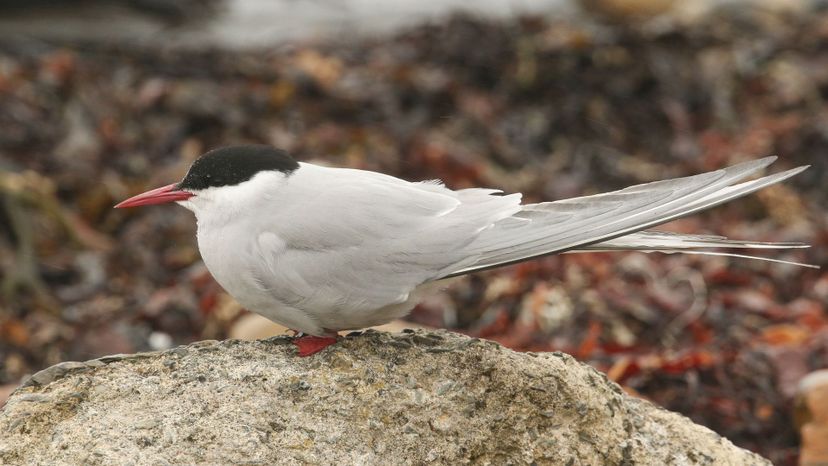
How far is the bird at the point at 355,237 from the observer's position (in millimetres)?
2963

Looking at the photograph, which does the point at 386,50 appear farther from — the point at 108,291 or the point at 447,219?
the point at 447,219

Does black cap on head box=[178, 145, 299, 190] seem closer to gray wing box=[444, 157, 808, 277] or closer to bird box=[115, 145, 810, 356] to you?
bird box=[115, 145, 810, 356]

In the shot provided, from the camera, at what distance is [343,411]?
2904 millimetres

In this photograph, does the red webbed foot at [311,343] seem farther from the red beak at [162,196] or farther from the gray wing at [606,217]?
the red beak at [162,196]

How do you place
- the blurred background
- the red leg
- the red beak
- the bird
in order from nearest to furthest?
the bird
the red leg
the red beak
the blurred background

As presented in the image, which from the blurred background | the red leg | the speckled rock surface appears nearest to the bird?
the red leg

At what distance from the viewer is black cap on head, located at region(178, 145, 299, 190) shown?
3152 mm

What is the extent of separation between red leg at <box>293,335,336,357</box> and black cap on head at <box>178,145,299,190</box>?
19.1 inches

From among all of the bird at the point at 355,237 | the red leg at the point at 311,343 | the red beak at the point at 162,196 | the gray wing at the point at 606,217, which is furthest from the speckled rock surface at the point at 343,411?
the red beak at the point at 162,196

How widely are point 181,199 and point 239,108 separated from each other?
16.7 ft

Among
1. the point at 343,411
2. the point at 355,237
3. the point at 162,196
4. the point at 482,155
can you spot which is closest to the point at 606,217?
the point at 355,237

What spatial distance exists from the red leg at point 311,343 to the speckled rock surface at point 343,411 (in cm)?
2

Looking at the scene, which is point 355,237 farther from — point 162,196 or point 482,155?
point 482,155

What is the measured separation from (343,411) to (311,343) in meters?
0.29
